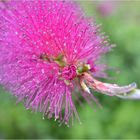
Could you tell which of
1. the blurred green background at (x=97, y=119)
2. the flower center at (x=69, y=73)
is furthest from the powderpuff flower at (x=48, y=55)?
the blurred green background at (x=97, y=119)

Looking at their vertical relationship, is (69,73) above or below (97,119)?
below

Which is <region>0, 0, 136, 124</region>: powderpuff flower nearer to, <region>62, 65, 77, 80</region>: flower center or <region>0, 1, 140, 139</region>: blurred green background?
<region>62, 65, 77, 80</region>: flower center

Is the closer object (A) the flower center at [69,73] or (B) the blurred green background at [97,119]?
(A) the flower center at [69,73]

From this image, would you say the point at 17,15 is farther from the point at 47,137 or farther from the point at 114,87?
the point at 47,137

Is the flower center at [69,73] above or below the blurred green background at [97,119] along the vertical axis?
below

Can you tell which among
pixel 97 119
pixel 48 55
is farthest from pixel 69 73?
pixel 97 119

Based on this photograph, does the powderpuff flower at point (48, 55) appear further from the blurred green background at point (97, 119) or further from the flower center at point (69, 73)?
the blurred green background at point (97, 119)

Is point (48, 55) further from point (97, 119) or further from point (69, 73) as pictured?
point (97, 119)

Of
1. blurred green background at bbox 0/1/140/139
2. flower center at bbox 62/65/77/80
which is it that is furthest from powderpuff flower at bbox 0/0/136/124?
blurred green background at bbox 0/1/140/139

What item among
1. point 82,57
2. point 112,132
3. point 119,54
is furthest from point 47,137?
point 82,57
